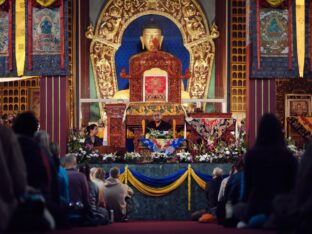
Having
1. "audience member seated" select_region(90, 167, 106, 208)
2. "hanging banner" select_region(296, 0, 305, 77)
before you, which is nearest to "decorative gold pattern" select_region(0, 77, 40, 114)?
"hanging banner" select_region(296, 0, 305, 77)

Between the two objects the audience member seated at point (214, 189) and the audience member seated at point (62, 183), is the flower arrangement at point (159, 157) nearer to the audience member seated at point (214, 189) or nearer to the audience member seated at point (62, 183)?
the audience member seated at point (214, 189)

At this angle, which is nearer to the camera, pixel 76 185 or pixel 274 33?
pixel 76 185

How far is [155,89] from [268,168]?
1356 cm

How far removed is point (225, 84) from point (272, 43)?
15.5ft

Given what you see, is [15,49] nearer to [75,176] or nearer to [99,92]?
[99,92]

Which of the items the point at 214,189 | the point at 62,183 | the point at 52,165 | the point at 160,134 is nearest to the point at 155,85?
the point at 160,134

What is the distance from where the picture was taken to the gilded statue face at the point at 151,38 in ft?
82.3

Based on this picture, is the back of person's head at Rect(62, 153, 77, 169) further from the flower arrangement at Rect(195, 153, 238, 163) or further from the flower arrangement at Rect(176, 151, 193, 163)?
the flower arrangement at Rect(195, 153, 238, 163)

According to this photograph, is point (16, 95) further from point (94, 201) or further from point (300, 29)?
point (94, 201)

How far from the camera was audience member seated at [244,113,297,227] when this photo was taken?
10.2 m

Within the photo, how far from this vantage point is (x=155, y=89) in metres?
23.7

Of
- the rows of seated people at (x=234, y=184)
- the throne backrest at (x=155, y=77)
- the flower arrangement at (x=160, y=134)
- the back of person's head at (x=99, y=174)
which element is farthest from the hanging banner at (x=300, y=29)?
the rows of seated people at (x=234, y=184)

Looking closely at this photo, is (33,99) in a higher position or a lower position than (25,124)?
higher

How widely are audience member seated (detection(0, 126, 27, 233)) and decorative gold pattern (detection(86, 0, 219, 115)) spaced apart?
53.2 feet
